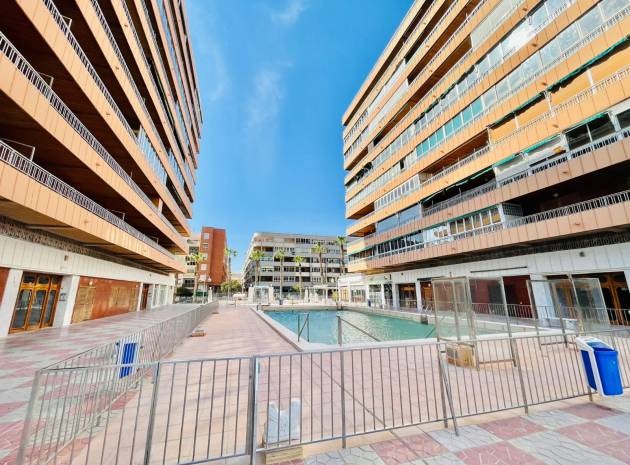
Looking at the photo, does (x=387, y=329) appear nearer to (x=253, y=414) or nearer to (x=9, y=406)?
(x=253, y=414)

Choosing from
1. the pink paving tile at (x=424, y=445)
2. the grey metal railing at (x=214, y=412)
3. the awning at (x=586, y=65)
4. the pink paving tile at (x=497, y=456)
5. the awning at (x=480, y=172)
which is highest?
the awning at (x=586, y=65)

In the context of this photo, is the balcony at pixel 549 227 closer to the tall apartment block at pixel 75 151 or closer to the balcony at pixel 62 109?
the tall apartment block at pixel 75 151

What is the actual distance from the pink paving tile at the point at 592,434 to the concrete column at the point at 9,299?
17.1 metres

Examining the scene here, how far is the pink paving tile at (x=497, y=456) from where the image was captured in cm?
313

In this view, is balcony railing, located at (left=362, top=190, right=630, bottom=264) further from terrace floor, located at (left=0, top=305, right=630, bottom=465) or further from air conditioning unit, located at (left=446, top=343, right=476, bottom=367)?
terrace floor, located at (left=0, top=305, right=630, bottom=465)

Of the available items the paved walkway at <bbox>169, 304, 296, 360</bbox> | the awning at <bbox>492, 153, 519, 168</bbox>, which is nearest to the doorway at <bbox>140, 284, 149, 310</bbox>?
the paved walkway at <bbox>169, 304, 296, 360</bbox>

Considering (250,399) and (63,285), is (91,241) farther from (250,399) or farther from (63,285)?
(250,399)

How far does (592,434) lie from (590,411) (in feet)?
3.51

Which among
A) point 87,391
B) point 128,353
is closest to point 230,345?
point 128,353

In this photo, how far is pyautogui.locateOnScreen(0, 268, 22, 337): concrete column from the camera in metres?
10.5

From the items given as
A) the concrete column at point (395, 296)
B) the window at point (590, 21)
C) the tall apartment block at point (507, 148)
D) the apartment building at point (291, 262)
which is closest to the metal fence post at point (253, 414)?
the tall apartment block at point (507, 148)

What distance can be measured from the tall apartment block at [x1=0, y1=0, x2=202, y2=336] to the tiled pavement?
11782mm

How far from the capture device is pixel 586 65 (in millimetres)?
14219

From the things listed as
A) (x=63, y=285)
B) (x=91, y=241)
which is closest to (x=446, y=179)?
(x=91, y=241)
